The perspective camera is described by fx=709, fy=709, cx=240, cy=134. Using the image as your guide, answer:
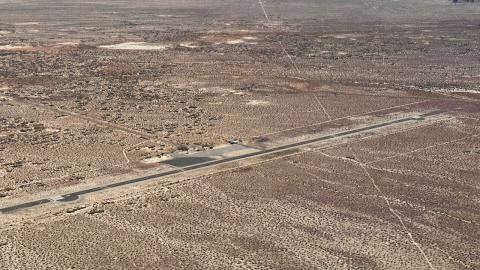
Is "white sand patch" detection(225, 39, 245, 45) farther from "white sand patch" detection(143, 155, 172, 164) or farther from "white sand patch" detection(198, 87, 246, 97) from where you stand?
"white sand patch" detection(143, 155, 172, 164)

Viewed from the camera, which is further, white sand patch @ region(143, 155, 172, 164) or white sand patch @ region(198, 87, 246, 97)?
white sand patch @ region(198, 87, 246, 97)

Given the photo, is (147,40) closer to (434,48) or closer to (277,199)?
(434,48)

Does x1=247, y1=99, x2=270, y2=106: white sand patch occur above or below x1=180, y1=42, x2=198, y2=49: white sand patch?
below

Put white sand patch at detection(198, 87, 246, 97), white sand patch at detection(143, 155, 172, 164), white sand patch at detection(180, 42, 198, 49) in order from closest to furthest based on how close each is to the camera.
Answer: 1. white sand patch at detection(143, 155, 172, 164)
2. white sand patch at detection(198, 87, 246, 97)
3. white sand patch at detection(180, 42, 198, 49)

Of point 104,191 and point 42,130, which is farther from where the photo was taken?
point 42,130

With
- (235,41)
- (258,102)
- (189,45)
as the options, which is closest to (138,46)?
(189,45)

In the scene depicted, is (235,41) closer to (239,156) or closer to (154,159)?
(239,156)

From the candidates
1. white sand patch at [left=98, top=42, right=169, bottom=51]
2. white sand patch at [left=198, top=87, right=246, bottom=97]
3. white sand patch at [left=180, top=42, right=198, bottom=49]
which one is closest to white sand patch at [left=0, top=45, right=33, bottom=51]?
white sand patch at [left=98, top=42, right=169, bottom=51]

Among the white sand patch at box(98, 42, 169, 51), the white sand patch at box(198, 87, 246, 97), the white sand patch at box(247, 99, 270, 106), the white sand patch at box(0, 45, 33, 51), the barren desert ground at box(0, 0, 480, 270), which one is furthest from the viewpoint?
the white sand patch at box(98, 42, 169, 51)

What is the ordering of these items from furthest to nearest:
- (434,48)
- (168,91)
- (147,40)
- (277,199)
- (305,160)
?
(147,40) < (434,48) < (168,91) < (305,160) < (277,199)

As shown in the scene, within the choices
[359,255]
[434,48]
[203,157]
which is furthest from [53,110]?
[434,48]
